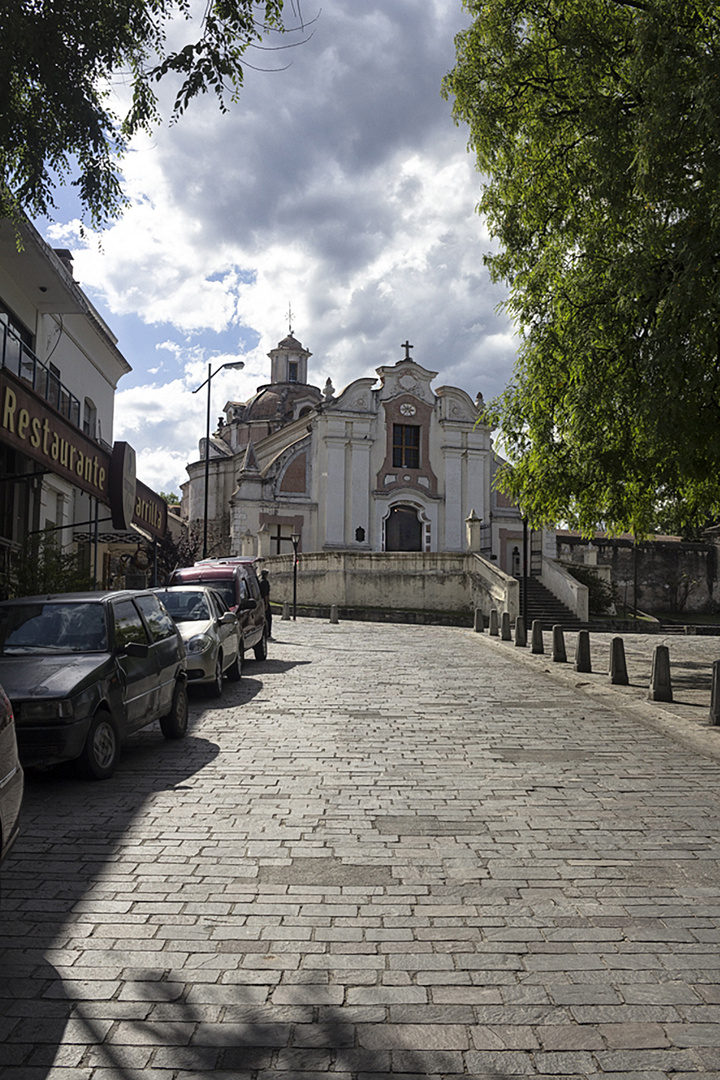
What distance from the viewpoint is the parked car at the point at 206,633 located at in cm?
1257

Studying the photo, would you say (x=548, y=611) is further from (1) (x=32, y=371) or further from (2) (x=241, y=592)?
(1) (x=32, y=371)

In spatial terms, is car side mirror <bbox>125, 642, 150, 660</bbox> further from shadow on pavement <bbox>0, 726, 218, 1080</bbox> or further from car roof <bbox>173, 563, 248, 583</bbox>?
car roof <bbox>173, 563, 248, 583</bbox>

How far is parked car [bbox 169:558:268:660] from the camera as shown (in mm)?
17188

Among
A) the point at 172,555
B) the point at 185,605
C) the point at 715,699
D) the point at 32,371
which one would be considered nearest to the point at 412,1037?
the point at 715,699

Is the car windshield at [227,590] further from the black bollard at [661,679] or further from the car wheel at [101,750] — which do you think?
the car wheel at [101,750]

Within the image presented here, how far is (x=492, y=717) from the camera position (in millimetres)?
11352

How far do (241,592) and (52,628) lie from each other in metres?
8.89

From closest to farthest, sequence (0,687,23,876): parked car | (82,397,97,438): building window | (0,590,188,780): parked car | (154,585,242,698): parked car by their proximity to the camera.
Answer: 1. (0,687,23,876): parked car
2. (0,590,188,780): parked car
3. (154,585,242,698): parked car
4. (82,397,97,438): building window

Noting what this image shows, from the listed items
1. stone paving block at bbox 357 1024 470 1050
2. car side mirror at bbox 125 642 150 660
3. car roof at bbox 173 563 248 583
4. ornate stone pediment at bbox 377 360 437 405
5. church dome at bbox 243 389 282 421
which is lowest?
stone paving block at bbox 357 1024 470 1050

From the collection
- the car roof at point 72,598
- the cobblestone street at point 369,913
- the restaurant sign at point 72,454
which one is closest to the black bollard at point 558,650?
the cobblestone street at point 369,913

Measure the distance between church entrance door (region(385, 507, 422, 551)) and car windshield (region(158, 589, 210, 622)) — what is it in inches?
1459

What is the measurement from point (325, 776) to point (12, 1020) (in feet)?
14.8

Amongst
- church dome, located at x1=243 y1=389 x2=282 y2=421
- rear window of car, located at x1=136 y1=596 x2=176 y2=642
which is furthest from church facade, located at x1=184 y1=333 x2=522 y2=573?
rear window of car, located at x1=136 y1=596 x2=176 y2=642

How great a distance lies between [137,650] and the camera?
8539 mm
